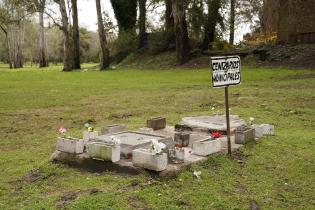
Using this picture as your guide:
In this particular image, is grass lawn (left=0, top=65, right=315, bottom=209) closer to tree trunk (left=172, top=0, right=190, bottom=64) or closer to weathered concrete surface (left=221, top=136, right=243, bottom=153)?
weathered concrete surface (left=221, top=136, right=243, bottom=153)

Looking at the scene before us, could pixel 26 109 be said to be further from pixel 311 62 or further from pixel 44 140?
pixel 311 62

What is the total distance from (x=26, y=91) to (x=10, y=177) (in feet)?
38.4

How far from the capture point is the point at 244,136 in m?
7.30

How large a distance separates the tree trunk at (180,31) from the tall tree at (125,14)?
9134 millimetres

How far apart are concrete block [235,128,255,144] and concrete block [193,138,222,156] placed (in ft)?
2.49

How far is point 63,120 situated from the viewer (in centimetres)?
1120

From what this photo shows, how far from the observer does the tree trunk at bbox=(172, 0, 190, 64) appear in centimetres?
2646

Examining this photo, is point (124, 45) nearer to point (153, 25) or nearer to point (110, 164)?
point (153, 25)

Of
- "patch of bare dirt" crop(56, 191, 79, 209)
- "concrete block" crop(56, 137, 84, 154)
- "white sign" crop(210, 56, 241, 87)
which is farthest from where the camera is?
"concrete block" crop(56, 137, 84, 154)

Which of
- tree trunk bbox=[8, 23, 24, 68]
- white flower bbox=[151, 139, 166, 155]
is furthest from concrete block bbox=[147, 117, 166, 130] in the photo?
tree trunk bbox=[8, 23, 24, 68]

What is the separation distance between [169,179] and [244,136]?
201 centimetres

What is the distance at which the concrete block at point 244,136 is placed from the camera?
731 centimetres

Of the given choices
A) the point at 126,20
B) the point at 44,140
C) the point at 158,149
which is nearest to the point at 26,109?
the point at 44,140

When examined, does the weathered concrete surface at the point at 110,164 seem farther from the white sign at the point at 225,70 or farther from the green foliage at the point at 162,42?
the green foliage at the point at 162,42
